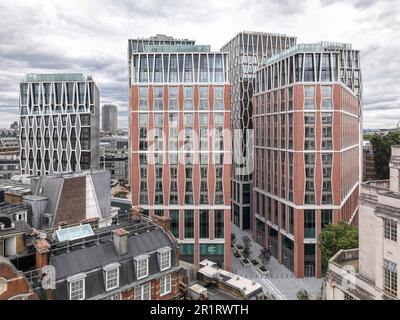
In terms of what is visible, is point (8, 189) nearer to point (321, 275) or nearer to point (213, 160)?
point (213, 160)

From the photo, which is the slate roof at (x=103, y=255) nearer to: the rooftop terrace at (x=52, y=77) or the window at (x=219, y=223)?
the window at (x=219, y=223)

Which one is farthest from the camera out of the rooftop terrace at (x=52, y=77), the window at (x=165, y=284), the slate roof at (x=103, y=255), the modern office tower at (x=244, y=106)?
the rooftop terrace at (x=52, y=77)

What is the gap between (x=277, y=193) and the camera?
59375 millimetres

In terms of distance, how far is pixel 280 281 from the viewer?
50.2m

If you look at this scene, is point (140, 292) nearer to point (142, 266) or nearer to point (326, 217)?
point (142, 266)

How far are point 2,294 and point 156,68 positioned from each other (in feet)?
141

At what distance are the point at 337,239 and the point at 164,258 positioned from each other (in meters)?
22.2

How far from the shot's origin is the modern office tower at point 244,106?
252 ft

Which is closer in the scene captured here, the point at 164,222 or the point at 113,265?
the point at 113,265

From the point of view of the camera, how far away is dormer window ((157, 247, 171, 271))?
2792 cm

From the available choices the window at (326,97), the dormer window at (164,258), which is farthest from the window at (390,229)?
the window at (326,97)

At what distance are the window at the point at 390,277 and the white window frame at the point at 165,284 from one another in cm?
1665

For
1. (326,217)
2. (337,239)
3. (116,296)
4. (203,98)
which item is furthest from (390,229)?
(203,98)
